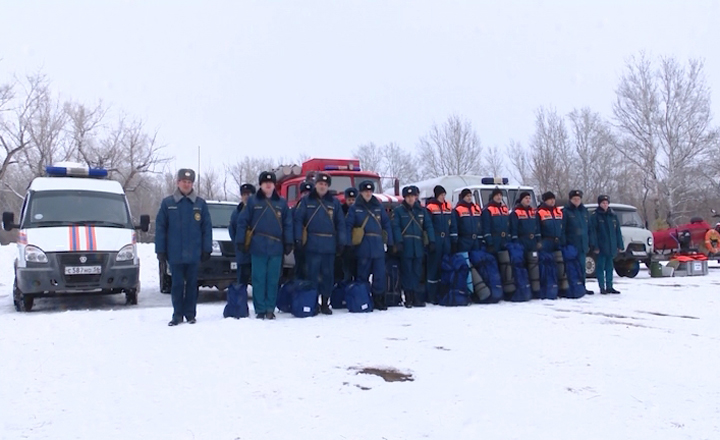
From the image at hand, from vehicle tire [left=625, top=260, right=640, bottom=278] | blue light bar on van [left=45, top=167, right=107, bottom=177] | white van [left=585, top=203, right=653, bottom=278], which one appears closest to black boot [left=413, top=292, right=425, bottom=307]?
blue light bar on van [left=45, top=167, right=107, bottom=177]

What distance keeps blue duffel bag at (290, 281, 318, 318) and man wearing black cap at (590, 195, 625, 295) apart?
5842 millimetres

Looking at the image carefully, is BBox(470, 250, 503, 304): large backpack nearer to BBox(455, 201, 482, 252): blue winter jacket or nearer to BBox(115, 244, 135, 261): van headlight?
BBox(455, 201, 482, 252): blue winter jacket

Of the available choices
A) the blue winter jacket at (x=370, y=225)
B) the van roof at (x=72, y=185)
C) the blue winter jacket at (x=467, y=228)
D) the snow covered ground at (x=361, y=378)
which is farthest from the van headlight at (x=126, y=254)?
the blue winter jacket at (x=467, y=228)

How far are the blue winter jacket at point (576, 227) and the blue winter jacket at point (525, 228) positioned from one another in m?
0.92

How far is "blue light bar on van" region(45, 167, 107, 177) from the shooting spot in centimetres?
1160

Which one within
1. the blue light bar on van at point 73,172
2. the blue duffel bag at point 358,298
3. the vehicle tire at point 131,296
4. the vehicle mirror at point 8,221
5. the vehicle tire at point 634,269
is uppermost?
the blue light bar on van at point 73,172

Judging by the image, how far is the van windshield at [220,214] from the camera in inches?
489

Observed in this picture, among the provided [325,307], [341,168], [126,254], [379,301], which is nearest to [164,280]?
[126,254]

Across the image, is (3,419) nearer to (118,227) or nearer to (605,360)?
(605,360)

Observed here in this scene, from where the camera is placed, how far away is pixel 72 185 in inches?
435

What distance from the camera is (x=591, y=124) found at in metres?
47.3

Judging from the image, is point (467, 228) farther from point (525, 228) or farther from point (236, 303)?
point (236, 303)

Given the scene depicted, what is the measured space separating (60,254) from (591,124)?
4520 cm

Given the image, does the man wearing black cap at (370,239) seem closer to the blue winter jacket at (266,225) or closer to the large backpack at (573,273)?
the blue winter jacket at (266,225)
